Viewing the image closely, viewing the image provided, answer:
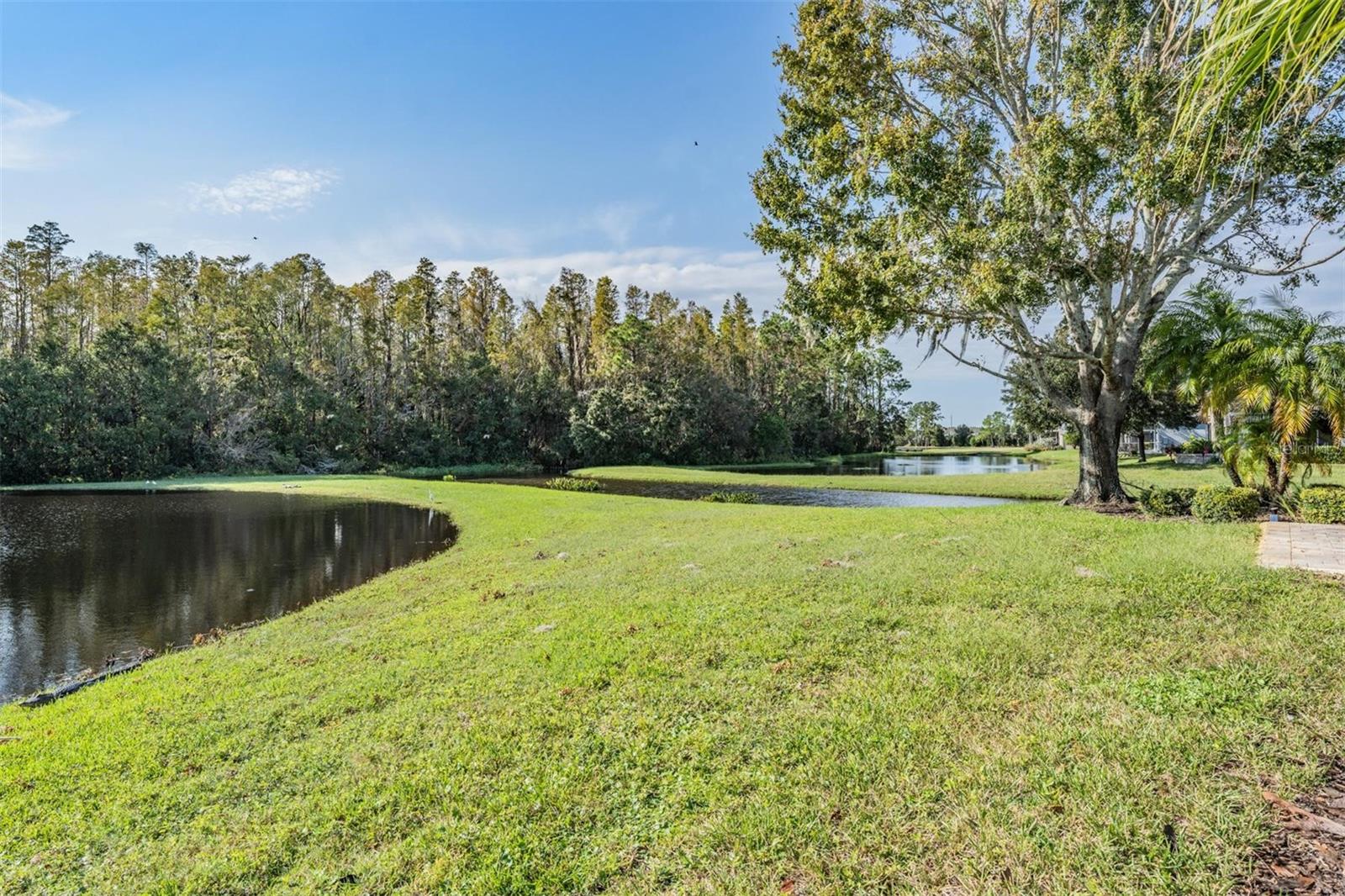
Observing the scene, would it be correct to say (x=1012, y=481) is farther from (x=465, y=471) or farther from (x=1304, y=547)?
(x=465, y=471)

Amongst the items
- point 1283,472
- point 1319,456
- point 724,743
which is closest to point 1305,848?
point 724,743

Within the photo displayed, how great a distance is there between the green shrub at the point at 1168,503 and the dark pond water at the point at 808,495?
7089 mm

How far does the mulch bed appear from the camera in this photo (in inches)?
96.0

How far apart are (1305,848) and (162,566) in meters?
16.4

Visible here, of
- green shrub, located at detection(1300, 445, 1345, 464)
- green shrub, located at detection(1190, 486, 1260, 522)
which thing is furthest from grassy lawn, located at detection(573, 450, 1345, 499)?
green shrub, located at detection(1190, 486, 1260, 522)

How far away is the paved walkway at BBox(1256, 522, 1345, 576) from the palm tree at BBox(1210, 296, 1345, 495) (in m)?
2.23

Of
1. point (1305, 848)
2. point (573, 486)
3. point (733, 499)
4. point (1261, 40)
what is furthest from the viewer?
point (573, 486)

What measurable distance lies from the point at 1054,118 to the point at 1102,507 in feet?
26.4

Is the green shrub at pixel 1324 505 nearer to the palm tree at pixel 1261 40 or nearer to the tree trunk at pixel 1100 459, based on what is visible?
the tree trunk at pixel 1100 459

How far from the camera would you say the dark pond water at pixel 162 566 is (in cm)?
845

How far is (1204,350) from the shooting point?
44.4 feet

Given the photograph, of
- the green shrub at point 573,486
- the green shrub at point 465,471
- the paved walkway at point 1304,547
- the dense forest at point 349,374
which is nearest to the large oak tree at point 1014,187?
the paved walkway at point 1304,547

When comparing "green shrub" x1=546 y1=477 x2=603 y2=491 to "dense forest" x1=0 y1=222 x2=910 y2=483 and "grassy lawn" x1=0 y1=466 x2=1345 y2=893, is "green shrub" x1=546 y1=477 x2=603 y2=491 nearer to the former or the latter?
"dense forest" x1=0 y1=222 x2=910 y2=483

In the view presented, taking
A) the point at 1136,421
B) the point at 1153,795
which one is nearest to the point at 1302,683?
the point at 1153,795
